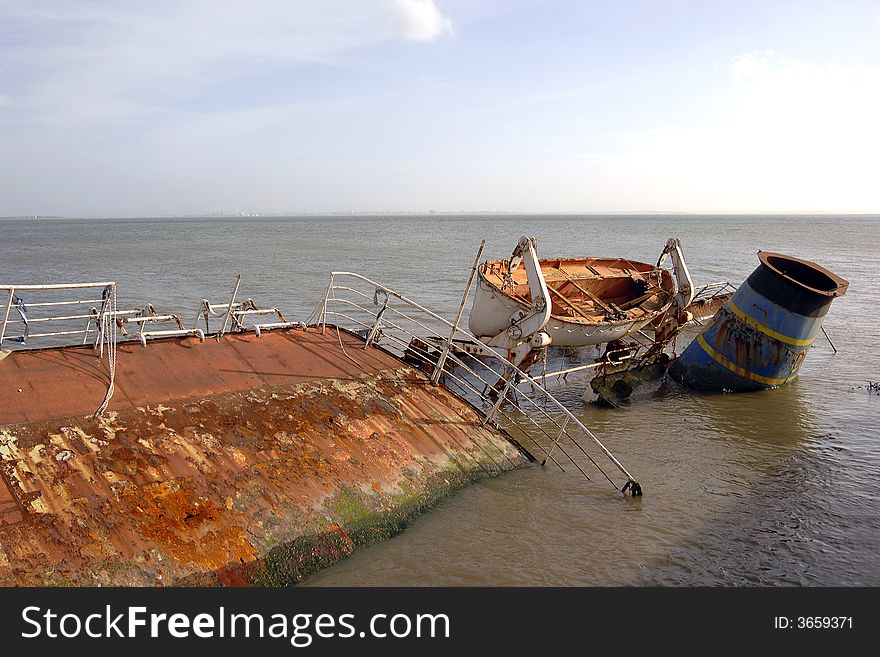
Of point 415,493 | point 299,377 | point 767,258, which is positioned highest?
point 767,258

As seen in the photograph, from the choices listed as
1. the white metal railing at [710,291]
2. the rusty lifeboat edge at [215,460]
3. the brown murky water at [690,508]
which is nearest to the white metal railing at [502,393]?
the brown murky water at [690,508]

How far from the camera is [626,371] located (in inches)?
573

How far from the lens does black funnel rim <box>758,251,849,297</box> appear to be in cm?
1387

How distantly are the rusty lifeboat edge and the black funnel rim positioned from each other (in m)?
8.77

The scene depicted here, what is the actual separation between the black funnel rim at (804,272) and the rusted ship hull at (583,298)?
98.6 inches

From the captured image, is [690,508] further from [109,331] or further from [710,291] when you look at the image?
[710,291]

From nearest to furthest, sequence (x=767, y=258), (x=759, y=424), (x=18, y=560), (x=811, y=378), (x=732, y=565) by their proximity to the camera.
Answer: (x=18, y=560) < (x=732, y=565) < (x=759, y=424) < (x=767, y=258) < (x=811, y=378)

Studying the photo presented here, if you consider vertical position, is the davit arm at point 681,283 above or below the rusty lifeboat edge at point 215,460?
above

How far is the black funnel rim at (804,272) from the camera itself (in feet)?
45.5

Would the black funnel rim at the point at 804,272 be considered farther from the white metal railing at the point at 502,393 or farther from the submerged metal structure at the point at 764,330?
the white metal railing at the point at 502,393

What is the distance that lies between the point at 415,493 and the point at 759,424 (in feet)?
27.4

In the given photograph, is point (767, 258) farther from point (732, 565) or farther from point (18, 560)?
point (18, 560)
